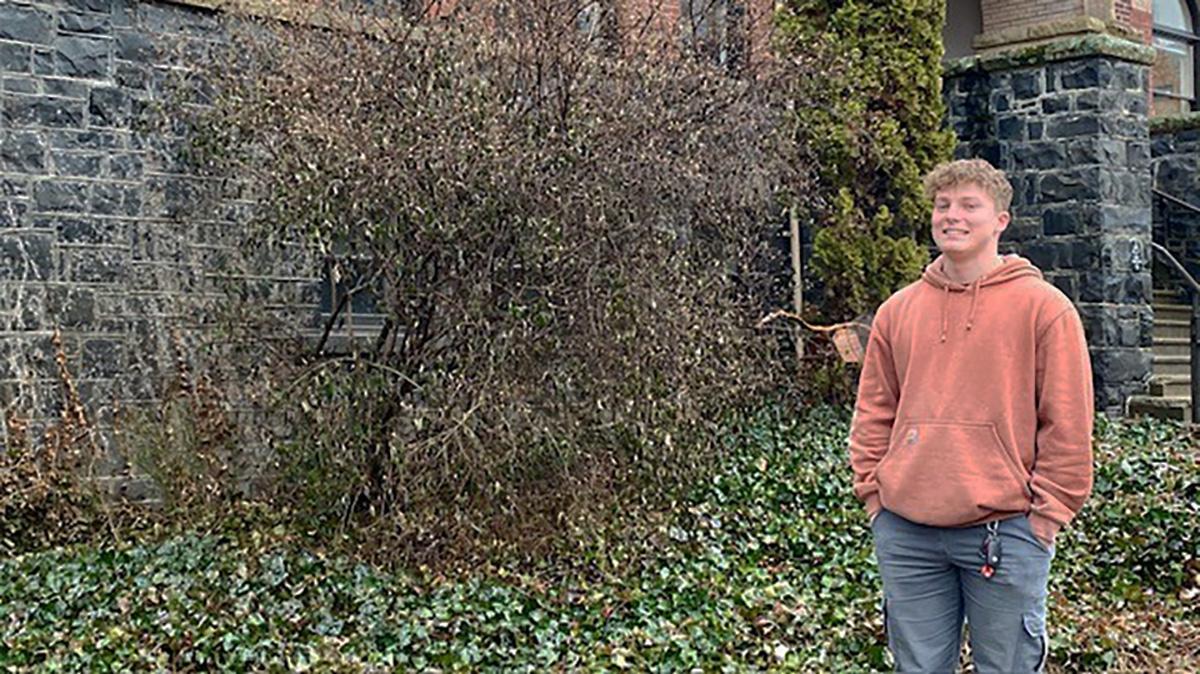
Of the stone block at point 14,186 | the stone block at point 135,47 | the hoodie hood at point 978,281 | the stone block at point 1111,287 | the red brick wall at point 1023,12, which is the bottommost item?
the stone block at point 1111,287

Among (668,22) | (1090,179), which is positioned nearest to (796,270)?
(1090,179)

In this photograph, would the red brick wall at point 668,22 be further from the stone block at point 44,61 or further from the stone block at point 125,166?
the stone block at point 44,61

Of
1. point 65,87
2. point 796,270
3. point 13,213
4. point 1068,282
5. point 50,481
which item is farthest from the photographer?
point 1068,282

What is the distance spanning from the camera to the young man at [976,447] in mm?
4312

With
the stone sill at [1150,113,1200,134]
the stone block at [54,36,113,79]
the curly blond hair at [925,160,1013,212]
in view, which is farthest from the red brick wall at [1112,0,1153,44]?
the curly blond hair at [925,160,1013,212]

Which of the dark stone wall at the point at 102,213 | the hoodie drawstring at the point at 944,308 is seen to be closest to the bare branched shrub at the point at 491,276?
the dark stone wall at the point at 102,213

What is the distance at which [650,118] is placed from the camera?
7805mm

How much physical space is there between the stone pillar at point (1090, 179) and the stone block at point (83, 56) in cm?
745

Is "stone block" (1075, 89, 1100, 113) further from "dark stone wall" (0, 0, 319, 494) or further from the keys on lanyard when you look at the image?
the keys on lanyard

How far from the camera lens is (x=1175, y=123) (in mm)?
15719

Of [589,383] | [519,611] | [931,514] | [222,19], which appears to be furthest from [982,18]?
[931,514]

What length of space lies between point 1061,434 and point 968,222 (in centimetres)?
69

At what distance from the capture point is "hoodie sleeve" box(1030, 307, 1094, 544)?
169 inches

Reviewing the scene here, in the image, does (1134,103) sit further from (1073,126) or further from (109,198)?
(109,198)
